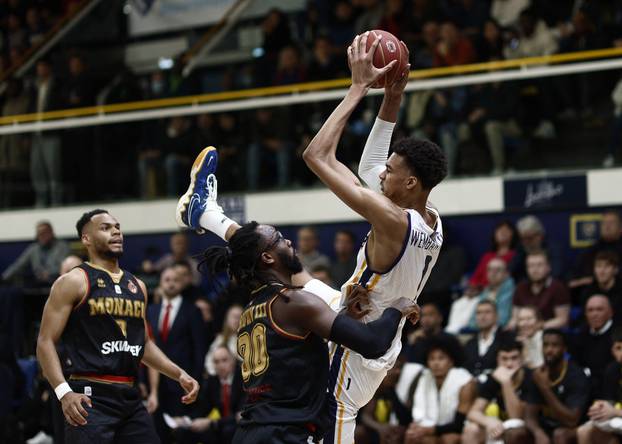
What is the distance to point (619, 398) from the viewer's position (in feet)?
29.3

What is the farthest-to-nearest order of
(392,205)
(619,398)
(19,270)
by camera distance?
(19,270) < (619,398) < (392,205)

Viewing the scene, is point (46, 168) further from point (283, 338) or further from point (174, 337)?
point (283, 338)

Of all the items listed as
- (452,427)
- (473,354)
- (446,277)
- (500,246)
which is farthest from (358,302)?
(446,277)

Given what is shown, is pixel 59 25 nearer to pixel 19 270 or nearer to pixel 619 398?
pixel 19 270

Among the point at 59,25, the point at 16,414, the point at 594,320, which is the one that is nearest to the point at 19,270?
the point at 16,414

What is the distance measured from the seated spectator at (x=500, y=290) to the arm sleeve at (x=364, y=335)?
5.61 m

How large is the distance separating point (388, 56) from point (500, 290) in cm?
546

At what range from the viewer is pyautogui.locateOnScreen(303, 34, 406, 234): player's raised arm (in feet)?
18.1

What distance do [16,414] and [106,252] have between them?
444 centimetres

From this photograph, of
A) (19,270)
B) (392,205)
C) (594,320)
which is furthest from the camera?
(19,270)

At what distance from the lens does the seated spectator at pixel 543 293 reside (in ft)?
33.9

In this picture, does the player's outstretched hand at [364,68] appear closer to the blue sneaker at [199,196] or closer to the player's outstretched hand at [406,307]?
the player's outstretched hand at [406,307]

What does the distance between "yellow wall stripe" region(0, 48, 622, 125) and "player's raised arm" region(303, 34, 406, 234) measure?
665 cm

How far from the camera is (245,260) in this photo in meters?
5.43
